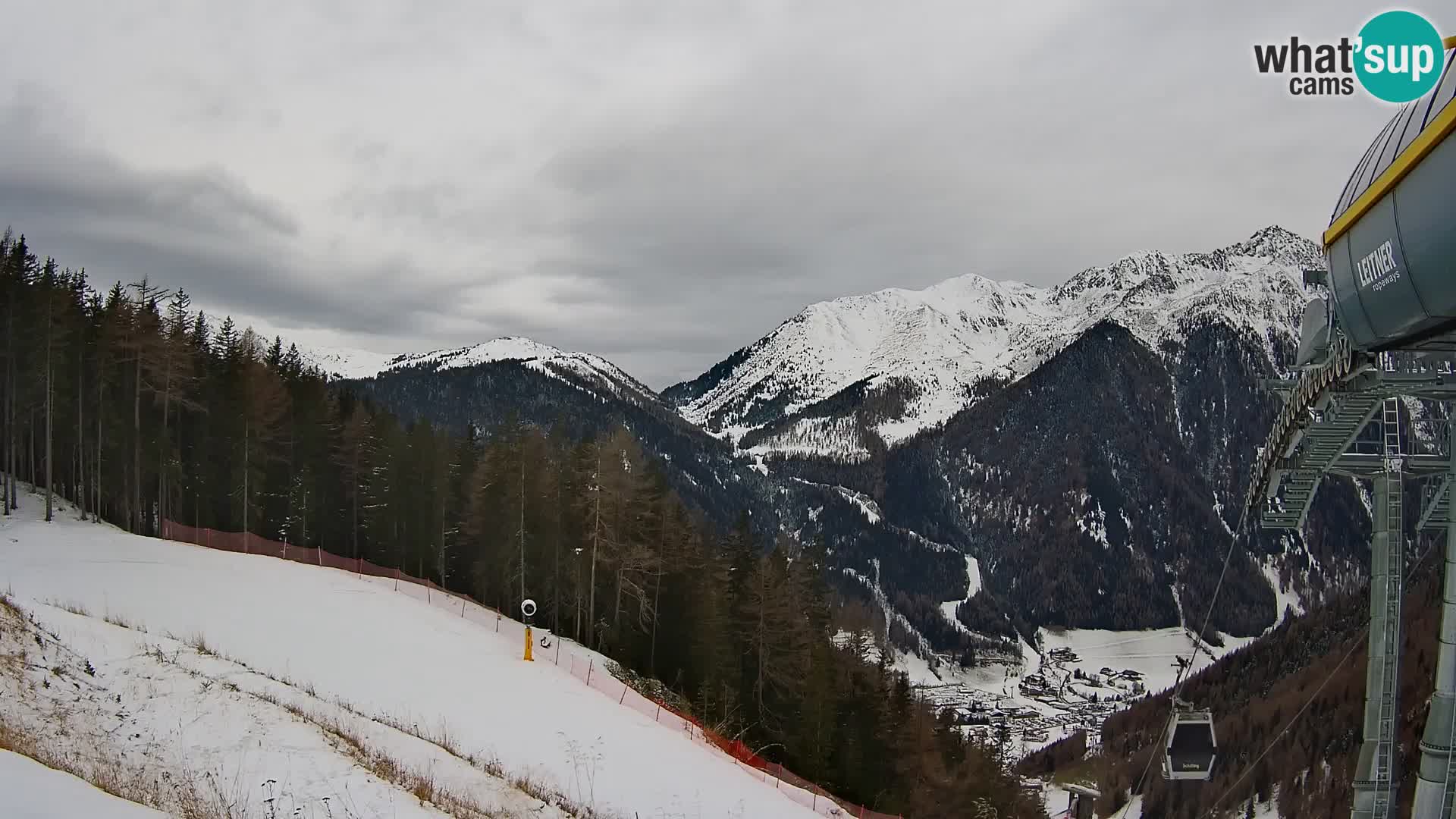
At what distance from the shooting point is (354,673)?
18719 millimetres

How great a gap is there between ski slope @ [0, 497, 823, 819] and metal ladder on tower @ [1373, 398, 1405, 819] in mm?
10589

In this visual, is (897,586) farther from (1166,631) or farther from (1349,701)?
(1349,701)

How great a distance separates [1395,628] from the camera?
1548 centimetres

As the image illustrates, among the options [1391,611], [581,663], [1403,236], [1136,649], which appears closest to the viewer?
[1403,236]

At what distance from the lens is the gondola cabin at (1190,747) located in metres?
15.4

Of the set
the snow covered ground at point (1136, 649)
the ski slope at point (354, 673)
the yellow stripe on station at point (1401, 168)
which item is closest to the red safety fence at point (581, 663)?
the ski slope at point (354, 673)

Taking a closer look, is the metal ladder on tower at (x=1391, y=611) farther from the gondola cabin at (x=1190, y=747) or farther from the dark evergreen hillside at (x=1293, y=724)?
the dark evergreen hillside at (x=1293, y=724)

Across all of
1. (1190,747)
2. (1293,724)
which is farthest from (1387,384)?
(1293,724)

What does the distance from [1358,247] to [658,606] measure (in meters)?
33.8

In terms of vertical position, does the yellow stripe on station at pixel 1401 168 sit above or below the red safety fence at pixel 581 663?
above

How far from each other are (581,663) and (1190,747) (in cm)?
1943

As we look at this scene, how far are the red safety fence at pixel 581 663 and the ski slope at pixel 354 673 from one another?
1368mm

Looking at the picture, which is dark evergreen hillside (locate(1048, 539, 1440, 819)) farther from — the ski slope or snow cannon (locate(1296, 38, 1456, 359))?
snow cannon (locate(1296, 38, 1456, 359))

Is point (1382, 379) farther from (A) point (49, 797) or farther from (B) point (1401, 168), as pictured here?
(A) point (49, 797)
